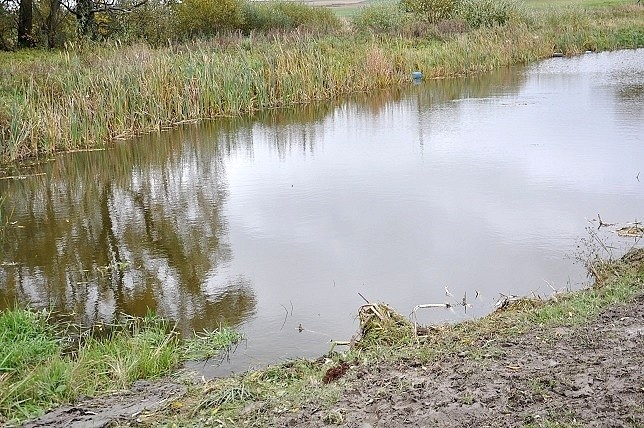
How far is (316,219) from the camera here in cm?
668

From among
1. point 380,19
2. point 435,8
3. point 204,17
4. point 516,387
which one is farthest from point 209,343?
point 435,8

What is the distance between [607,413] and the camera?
259 centimetres

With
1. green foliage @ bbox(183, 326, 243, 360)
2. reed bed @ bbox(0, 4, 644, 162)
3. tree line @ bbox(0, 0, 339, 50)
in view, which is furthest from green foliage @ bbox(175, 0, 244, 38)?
green foliage @ bbox(183, 326, 243, 360)

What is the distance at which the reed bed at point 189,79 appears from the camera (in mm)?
10125

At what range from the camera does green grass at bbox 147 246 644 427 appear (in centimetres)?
299

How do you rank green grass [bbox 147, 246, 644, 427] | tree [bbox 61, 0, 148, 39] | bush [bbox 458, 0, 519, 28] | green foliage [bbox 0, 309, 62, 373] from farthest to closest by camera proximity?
bush [bbox 458, 0, 519, 28], tree [bbox 61, 0, 148, 39], green foliage [bbox 0, 309, 62, 373], green grass [bbox 147, 246, 644, 427]

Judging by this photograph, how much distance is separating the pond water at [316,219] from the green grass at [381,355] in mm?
446

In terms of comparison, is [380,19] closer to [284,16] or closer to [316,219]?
[284,16]

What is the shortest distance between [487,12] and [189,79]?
1505cm

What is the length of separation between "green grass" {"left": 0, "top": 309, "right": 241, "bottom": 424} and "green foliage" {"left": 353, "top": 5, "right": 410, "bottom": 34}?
1969 centimetres

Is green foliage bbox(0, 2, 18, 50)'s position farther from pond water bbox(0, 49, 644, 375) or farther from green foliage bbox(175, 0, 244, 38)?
pond water bbox(0, 49, 644, 375)

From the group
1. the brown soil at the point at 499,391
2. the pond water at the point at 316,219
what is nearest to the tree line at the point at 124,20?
the pond water at the point at 316,219

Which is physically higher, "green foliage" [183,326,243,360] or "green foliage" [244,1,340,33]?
"green foliage" [244,1,340,33]

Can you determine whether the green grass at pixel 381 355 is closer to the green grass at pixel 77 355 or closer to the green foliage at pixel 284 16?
the green grass at pixel 77 355
